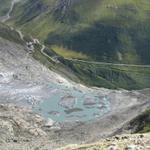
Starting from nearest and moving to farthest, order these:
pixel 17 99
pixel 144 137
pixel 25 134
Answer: pixel 144 137 → pixel 25 134 → pixel 17 99

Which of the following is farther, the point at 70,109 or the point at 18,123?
the point at 70,109

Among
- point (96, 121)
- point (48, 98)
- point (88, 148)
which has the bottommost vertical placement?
point (48, 98)

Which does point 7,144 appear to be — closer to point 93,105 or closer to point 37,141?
point 37,141

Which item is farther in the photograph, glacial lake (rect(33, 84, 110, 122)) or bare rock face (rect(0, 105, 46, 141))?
glacial lake (rect(33, 84, 110, 122))

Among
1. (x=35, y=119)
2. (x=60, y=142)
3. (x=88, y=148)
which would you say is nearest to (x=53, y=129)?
(x=35, y=119)

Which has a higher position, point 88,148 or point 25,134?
point 88,148

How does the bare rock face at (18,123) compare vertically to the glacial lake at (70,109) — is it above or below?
above

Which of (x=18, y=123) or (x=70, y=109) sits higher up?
(x=18, y=123)

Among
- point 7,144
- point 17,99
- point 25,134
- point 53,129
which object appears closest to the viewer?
point 7,144

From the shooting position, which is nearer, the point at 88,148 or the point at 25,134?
the point at 88,148

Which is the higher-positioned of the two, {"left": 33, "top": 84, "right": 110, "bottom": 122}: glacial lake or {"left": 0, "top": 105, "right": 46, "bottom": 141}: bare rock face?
{"left": 0, "top": 105, "right": 46, "bottom": 141}: bare rock face
